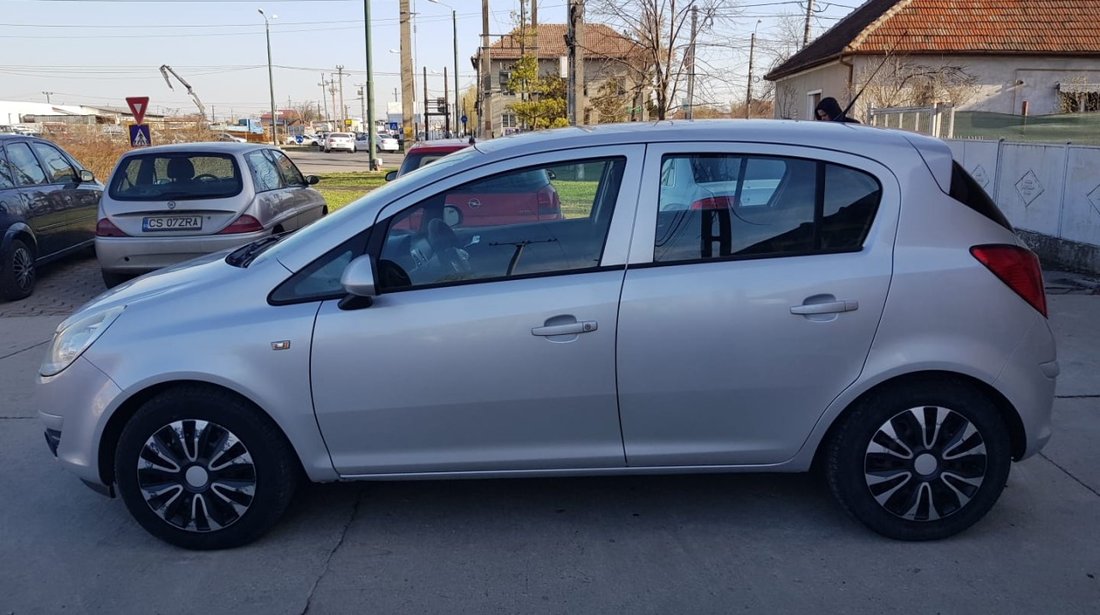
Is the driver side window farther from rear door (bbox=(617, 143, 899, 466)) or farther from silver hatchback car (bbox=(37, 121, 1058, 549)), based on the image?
rear door (bbox=(617, 143, 899, 466))

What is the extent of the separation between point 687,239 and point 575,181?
0.56 metres

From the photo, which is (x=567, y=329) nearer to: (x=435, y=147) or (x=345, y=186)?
(x=435, y=147)

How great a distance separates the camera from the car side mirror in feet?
11.3

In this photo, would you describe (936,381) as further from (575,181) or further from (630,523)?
(575,181)

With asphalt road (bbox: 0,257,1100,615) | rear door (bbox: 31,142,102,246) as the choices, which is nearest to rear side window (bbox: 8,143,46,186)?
rear door (bbox: 31,142,102,246)

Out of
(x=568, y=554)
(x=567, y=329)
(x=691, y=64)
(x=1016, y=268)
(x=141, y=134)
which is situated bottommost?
(x=568, y=554)

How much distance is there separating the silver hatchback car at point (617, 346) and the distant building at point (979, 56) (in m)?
21.4

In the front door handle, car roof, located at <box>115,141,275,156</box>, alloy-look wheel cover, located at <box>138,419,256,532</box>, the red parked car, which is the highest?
car roof, located at <box>115,141,275,156</box>

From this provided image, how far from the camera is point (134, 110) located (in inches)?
566

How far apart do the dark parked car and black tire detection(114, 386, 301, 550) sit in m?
6.70

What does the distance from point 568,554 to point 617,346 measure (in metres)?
0.93

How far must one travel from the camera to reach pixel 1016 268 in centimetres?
357

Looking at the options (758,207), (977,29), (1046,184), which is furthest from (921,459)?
(977,29)

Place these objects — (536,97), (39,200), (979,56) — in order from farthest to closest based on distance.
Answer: (536,97) → (979,56) → (39,200)
